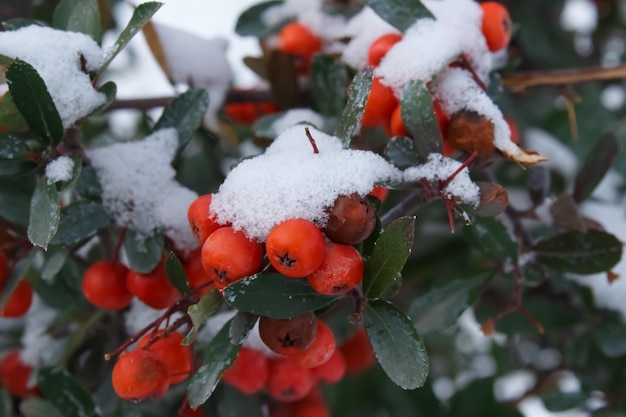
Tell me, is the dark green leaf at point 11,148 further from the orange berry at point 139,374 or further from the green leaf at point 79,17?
the orange berry at point 139,374

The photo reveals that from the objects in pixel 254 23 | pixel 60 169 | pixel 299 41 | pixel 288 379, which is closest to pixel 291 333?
pixel 288 379

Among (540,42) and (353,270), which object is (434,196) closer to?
(353,270)

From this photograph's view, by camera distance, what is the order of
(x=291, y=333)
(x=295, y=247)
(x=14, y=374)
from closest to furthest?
1. (x=295, y=247)
2. (x=291, y=333)
3. (x=14, y=374)

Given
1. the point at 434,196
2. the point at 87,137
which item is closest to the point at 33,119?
the point at 87,137

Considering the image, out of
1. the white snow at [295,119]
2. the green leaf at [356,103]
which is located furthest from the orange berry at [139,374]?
the white snow at [295,119]

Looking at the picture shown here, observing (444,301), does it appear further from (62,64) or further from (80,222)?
(62,64)

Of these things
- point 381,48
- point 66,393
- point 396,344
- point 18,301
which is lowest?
point 66,393
